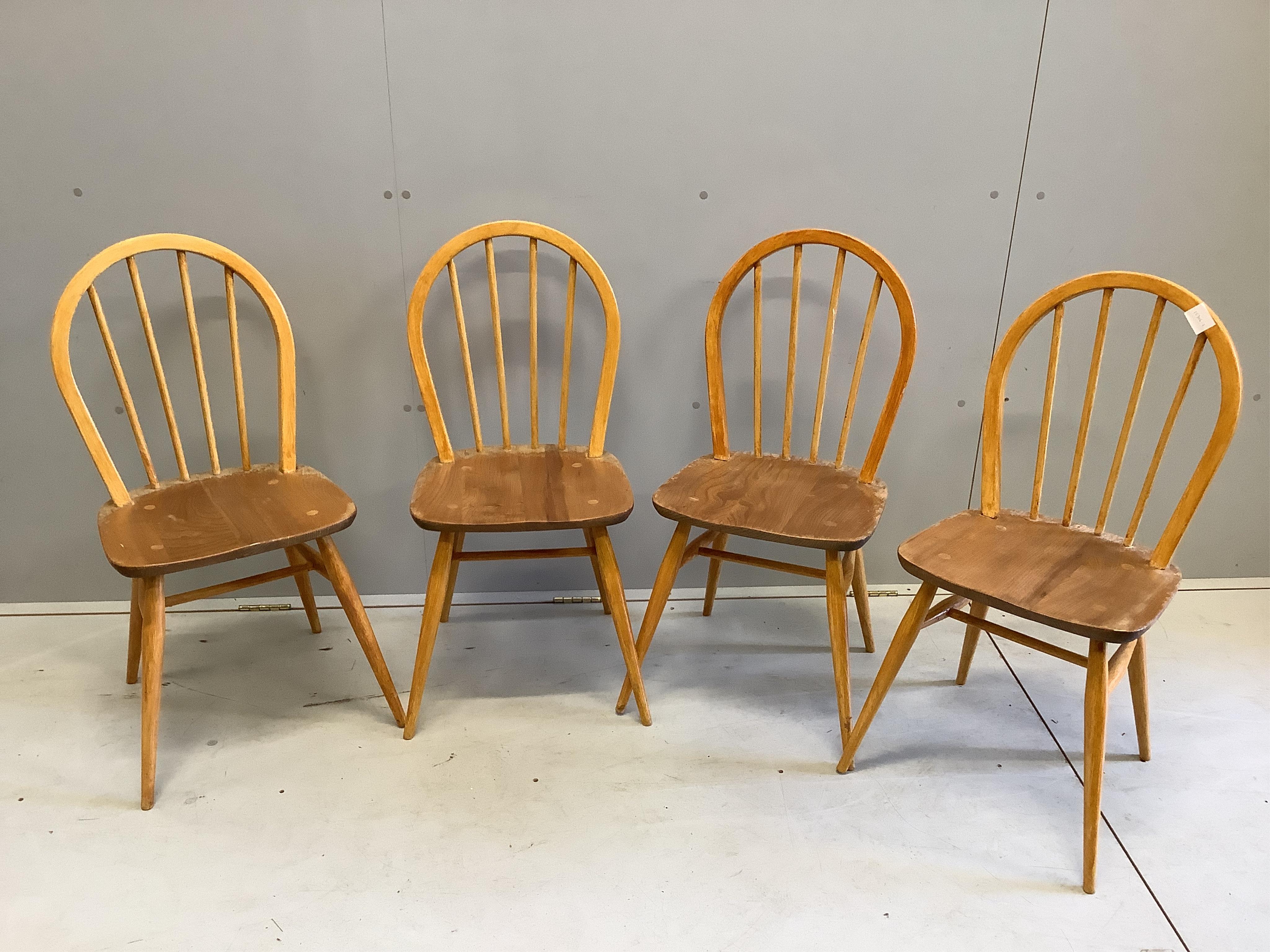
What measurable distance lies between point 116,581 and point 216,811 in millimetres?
835

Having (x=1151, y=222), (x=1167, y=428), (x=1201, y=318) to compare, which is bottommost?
(x=1167, y=428)

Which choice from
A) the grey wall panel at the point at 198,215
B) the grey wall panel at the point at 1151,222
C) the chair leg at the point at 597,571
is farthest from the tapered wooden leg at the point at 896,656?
the grey wall panel at the point at 198,215

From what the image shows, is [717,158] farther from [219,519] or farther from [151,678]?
[151,678]

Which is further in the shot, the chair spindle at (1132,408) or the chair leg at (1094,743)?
the chair spindle at (1132,408)

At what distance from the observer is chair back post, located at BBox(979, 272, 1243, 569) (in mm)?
1213

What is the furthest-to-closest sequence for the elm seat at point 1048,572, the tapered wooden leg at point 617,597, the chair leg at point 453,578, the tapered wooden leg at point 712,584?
the tapered wooden leg at point 712,584
the chair leg at point 453,578
the tapered wooden leg at point 617,597
the elm seat at point 1048,572

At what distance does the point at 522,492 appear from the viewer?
57.5 inches

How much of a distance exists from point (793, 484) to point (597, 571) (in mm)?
509

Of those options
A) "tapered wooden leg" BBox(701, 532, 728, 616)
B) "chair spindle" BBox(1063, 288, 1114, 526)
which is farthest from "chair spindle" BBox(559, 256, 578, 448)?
"chair spindle" BBox(1063, 288, 1114, 526)

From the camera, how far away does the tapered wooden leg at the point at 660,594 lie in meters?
1.50

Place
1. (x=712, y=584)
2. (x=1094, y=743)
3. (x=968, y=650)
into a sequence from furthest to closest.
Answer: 1. (x=712, y=584)
2. (x=968, y=650)
3. (x=1094, y=743)

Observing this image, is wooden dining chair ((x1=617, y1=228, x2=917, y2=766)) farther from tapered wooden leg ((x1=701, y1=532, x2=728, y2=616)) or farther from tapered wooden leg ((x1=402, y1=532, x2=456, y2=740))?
tapered wooden leg ((x1=402, y1=532, x2=456, y2=740))

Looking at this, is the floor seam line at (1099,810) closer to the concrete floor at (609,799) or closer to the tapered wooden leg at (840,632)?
the concrete floor at (609,799)

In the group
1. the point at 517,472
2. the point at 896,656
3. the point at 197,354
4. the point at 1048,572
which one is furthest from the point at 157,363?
the point at 1048,572
